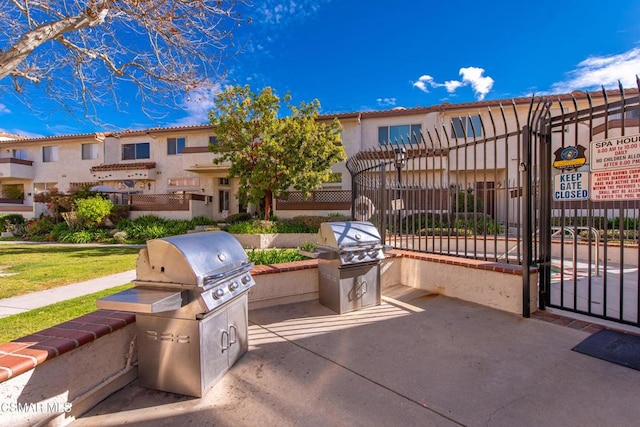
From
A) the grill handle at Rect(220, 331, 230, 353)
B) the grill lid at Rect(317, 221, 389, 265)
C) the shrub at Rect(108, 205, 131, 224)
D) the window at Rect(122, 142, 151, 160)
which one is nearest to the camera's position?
the grill handle at Rect(220, 331, 230, 353)

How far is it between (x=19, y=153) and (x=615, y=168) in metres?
35.4

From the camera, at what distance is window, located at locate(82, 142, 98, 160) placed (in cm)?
2338

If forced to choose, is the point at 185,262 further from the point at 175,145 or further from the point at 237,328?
the point at 175,145

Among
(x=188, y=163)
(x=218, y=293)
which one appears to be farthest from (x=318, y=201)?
(x=218, y=293)

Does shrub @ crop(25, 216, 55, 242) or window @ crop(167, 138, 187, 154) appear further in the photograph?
window @ crop(167, 138, 187, 154)

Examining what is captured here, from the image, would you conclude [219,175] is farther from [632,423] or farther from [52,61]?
[632,423]

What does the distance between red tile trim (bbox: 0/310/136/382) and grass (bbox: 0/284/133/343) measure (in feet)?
6.31

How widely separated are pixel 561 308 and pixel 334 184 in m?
14.7

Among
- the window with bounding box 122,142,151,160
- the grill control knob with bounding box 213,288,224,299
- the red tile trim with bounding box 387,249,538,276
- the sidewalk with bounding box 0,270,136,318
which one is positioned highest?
the window with bounding box 122,142,151,160

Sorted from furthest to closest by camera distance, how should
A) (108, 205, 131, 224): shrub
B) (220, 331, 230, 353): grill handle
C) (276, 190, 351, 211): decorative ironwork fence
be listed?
(108, 205, 131, 224): shrub < (276, 190, 351, 211): decorative ironwork fence < (220, 331, 230, 353): grill handle

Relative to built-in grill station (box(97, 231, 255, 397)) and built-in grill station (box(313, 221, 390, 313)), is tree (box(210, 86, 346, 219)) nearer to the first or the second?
built-in grill station (box(313, 221, 390, 313))

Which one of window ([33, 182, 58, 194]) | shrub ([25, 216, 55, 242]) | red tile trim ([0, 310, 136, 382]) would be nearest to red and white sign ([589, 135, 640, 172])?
red tile trim ([0, 310, 136, 382])

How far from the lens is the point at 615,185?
10.9 feet

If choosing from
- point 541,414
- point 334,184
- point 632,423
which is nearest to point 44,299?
point 541,414
